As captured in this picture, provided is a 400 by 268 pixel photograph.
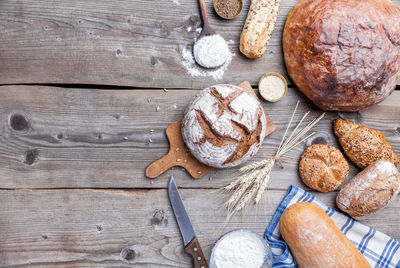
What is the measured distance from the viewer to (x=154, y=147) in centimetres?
178

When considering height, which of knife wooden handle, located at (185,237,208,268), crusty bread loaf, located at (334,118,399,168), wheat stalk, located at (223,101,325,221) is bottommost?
knife wooden handle, located at (185,237,208,268)

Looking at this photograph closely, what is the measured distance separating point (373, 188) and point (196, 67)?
114 cm

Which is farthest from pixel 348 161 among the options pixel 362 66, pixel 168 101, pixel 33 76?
pixel 33 76

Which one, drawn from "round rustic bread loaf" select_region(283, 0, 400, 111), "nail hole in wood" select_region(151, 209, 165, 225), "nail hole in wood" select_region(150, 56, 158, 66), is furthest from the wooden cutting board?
"round rustic bread loaf" select_region(283, 0, 400, 111)

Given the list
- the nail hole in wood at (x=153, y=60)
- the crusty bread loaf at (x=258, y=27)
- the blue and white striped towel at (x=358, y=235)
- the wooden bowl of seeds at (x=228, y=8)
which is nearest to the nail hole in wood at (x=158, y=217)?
the blue and white striped towel at (x=358, y=235)

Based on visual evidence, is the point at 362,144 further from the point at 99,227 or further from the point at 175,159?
the point at 99,227

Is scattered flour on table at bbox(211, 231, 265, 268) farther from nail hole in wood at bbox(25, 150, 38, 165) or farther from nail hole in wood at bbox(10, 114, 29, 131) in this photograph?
nail hole in wood at bbox(10, 114, 29, 131)

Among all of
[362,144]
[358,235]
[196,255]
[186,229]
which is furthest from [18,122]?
[358,235]

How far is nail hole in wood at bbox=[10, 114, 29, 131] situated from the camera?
1.73 metres

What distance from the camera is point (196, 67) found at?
69.9 inches

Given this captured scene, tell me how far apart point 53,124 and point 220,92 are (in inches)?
36.8

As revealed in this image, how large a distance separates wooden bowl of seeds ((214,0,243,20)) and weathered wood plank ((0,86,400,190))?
45 cm

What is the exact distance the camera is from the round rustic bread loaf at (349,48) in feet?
5.15

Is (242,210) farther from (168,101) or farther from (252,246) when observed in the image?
(168,101)
